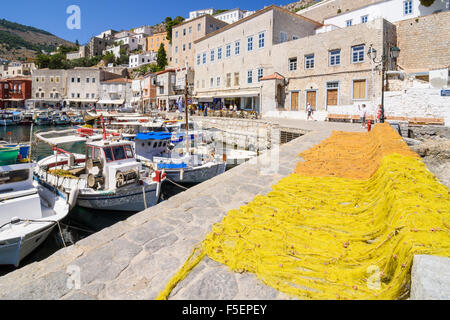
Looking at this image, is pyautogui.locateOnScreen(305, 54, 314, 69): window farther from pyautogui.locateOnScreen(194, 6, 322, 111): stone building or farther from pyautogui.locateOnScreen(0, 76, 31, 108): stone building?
pyautogui.locateOnScreen(0, 76, 31, 108): stone building

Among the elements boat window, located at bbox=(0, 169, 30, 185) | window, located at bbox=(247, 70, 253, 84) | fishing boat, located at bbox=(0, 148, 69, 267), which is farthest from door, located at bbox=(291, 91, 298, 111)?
boat window, located at bbox=(0, 169, 30, 185)

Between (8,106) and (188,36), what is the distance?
49.3 meters

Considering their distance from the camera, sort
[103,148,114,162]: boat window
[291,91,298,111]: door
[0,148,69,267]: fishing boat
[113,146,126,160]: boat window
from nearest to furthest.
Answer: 1. [0,148,69,267]: fishing boat
2. [103,148,114,162]: boat window
3. [113,146,126,160]: boat window
4. [291,91,298,111]: door

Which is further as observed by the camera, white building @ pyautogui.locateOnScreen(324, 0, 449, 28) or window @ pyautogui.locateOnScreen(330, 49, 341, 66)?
white building @ pyautogui.locateOnScreen(324, 0, 449, 28)

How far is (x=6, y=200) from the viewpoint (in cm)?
753

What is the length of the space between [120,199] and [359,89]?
2116 centimetres

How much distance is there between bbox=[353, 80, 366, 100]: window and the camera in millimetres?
22031

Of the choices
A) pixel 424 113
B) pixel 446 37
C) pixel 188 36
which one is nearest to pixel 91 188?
pixel 424 113

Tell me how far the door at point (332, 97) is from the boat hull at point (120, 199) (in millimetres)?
19548

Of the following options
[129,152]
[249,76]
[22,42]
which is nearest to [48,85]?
[249,76]

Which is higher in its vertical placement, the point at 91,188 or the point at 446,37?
the point at 446,37

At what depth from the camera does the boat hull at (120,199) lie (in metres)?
10.4

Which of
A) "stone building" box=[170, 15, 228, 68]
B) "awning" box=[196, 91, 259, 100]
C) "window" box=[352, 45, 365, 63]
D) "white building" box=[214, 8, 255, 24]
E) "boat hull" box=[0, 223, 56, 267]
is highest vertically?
"white building" box=[214, 8, 255, 24]
